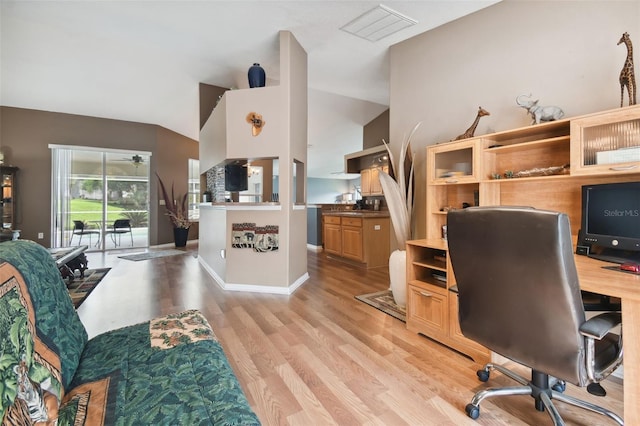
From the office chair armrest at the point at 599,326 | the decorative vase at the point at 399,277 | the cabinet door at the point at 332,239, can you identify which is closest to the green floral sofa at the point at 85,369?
the office chair armrest at the point at 599,326

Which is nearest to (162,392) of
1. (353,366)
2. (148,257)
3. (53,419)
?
(53,419)

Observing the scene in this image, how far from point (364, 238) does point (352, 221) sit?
47 centimetres

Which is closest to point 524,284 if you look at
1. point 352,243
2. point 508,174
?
point 508,174

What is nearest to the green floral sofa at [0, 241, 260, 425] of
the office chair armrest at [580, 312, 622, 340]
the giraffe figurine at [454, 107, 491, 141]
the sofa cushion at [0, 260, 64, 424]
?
the sofa cushion at [0, 260, 64, 424]

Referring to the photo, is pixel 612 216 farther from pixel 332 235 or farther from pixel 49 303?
pixel 332 235

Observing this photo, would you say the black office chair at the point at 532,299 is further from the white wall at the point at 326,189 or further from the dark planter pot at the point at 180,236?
the white wall at the point at 326,189

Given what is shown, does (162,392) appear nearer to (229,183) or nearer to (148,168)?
(229,183)

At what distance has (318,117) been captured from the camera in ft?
21.2

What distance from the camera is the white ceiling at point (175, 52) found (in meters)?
2.98

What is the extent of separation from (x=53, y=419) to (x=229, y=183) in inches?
149

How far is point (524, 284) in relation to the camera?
1205 millimetres

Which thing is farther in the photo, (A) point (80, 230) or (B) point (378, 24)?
(A) point (80, 230)

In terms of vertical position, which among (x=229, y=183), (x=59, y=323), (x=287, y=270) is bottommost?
(x=287, y=270)

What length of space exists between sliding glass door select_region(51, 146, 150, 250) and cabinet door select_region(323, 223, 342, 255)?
178 inches
